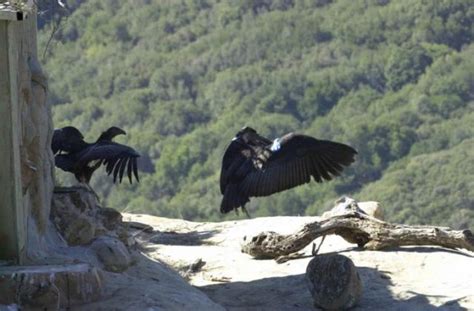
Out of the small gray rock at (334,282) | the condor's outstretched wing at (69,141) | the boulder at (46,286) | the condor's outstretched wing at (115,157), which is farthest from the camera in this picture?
the condor's outstretched wing at (69,141)

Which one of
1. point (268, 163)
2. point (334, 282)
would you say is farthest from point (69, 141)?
point (334, 282)

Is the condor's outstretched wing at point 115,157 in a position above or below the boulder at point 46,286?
above

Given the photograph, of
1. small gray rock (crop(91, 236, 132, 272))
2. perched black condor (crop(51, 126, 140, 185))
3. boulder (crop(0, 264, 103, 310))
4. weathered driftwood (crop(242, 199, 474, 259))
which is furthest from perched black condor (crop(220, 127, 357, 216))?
boulder (crop(0, 264, 103, 310))

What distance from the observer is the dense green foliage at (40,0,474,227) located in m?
31.8

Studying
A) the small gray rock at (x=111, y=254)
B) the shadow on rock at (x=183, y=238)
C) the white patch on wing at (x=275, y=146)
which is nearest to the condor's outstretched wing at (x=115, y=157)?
the small gray rock at (x=111, y=254)

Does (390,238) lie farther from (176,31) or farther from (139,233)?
(176,31)

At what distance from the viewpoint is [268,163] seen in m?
11.4

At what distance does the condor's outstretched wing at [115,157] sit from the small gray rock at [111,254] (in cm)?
47

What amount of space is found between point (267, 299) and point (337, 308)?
61 cm

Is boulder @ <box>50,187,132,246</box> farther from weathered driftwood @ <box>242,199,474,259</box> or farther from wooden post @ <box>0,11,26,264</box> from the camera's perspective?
weathered driftwood @ <box>242,199,474,259</box>

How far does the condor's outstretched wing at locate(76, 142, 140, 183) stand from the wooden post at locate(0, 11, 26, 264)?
156 cm

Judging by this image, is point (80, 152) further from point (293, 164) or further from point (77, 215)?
point (293, 164)

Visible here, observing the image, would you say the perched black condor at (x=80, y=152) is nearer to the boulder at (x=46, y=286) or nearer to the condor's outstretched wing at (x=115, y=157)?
the condor's outstretched wing at (x=115, y=157)

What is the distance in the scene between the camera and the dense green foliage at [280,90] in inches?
1250
